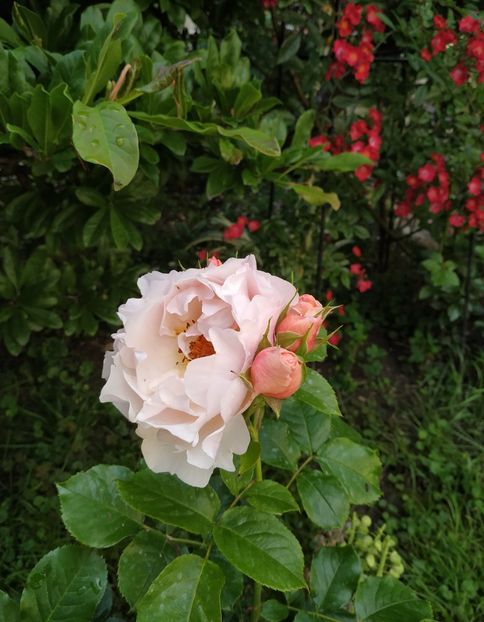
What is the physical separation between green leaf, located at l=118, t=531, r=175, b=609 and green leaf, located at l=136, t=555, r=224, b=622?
0.08 meters

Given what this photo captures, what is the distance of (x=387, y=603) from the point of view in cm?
87

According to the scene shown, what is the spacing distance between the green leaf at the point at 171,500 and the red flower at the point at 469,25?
5.80 feet

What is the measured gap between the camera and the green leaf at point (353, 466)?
912 millimetres

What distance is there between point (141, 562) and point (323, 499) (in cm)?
27

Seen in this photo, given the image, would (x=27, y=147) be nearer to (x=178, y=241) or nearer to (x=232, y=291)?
(x=232, y=291)

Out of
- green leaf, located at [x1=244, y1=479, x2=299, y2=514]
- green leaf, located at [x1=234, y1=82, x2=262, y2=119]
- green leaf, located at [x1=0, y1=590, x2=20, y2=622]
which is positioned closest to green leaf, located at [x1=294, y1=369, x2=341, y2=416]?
green leaf, located at [x1=244, y1=479, x2=299, y2=514]

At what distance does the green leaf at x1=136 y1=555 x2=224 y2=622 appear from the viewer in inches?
26.7

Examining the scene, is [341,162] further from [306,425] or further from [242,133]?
[306,425]

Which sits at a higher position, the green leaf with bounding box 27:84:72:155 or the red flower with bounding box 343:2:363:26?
the red flower with bounding box 343:2:363:26

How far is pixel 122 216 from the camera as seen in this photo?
155 cm

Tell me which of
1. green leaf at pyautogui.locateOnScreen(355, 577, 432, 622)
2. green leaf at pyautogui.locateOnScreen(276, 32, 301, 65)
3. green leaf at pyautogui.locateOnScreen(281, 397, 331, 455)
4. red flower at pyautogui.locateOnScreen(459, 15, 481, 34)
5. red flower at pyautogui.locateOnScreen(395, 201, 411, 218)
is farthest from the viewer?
red flower at pyautogui.locateOnScreen(395, 201, 411, 218)

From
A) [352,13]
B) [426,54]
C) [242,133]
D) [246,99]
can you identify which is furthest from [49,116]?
[426,54]

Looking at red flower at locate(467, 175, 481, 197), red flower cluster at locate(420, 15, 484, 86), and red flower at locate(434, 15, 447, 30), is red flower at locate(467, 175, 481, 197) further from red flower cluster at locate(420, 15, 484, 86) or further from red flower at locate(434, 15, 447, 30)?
red flower at locate(434, 15, 447, 30)

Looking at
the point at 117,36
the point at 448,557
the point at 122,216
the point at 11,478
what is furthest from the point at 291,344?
the point at 11,478
